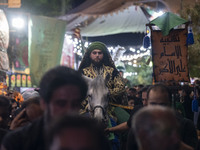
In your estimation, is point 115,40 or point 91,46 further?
point 115,40

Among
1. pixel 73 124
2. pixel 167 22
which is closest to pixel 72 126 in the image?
pixel 73 124

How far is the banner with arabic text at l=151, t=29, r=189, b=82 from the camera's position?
28.0ft

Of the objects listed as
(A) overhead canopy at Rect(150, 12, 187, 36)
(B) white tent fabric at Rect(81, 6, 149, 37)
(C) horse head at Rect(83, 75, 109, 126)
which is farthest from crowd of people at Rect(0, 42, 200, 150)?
(B) white tent fabric at Rect(81, 6, 149, 37)

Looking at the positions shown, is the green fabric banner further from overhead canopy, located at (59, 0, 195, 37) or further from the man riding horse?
the man riding horse

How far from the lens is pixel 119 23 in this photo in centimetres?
1986

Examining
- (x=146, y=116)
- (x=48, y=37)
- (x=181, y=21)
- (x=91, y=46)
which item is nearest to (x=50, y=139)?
(x=146, y=116)

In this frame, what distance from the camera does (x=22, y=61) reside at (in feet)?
79.7

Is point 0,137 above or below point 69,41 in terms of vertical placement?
below

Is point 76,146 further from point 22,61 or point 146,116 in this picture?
point 22,61

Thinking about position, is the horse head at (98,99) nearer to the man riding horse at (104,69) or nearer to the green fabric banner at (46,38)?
the man riding horse at (104,69)

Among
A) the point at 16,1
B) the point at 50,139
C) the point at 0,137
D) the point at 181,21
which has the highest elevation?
the point at 16,1

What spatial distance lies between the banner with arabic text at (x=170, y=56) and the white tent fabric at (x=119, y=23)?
8974 mm

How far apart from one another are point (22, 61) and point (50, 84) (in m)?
22.0

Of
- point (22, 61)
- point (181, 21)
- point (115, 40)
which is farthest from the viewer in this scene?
point (115, 40)
